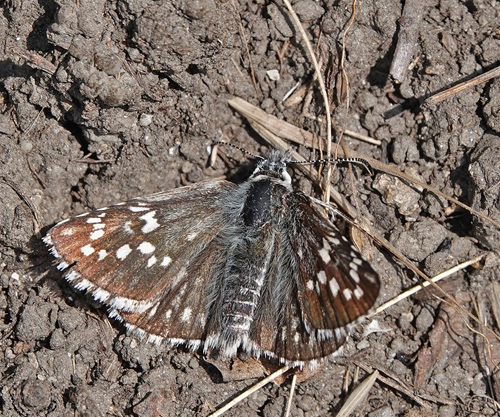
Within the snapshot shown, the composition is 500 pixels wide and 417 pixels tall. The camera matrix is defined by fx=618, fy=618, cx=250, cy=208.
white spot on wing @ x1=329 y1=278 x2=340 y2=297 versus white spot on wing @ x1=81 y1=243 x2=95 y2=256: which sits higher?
white spot on wing @ x1=329 y1=278 x2=340 y2=297

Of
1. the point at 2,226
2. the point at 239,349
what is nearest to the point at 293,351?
the point at 239,349

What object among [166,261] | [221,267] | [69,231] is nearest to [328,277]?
[221,267]

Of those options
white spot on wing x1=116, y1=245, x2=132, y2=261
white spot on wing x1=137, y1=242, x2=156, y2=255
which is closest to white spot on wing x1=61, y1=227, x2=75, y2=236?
white spot on wing x1=116, y1=245, x2=132, y2=261

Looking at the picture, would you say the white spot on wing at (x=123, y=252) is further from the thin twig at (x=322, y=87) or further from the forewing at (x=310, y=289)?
the thin twig at (x=322, y=87)

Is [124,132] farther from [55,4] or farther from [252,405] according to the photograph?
[252,405]

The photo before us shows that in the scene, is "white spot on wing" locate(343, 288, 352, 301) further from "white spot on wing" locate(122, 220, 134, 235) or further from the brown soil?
"white spot on wing" locate(122, 220, 134, 235)

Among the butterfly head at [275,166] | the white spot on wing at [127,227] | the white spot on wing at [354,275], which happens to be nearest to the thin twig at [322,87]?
the butterfly head at [275,166]
